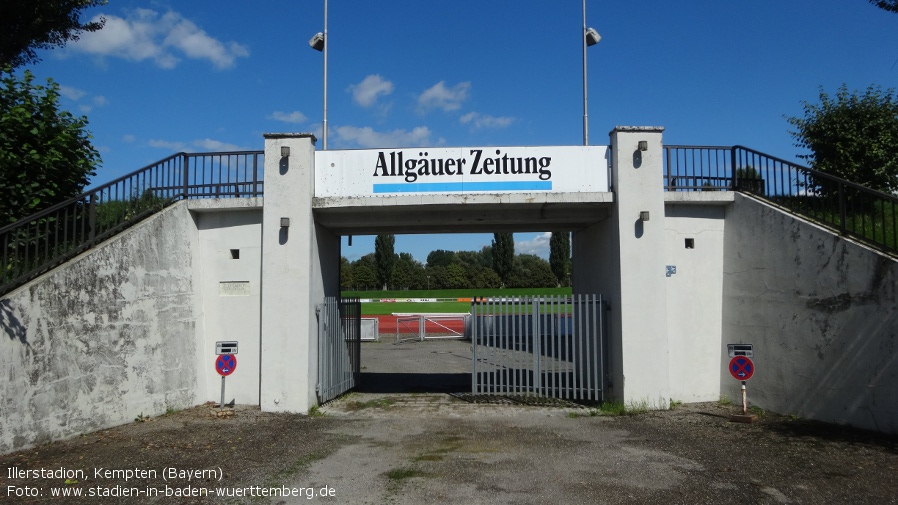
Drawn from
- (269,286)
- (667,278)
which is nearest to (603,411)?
(667,278)

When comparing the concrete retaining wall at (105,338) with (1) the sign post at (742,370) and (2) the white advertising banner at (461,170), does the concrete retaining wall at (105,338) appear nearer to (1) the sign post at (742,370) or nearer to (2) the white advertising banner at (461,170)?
(2) the white advertising banner at (461,170)

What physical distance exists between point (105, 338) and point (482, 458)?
6.05 meters

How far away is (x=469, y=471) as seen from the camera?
6.84 m

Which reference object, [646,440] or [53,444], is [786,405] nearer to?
[646,440]

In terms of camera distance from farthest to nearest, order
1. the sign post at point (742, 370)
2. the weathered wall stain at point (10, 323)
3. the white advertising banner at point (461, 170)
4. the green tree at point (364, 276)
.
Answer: the green tree at point (364, 276), the white advertising banner at point (461, 170), the sign post at point (742, 370), the weathered wall stain at point (10, 323)

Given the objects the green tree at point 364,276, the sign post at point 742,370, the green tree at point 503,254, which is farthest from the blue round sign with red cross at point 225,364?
the green tree at point 364,276

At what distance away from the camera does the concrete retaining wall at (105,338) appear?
7.37 meters

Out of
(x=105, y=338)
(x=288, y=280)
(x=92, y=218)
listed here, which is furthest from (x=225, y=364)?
(x=92, y=218)

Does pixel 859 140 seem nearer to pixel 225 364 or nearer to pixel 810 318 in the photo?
pixel 810 318

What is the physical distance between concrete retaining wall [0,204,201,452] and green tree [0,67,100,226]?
1383mm

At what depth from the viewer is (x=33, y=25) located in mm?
12289

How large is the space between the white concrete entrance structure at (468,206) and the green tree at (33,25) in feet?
21.0

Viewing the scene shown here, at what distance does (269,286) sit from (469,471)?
5541mm

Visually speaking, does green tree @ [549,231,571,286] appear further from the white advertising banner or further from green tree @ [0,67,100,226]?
green tree @ [0,67,100,226]
